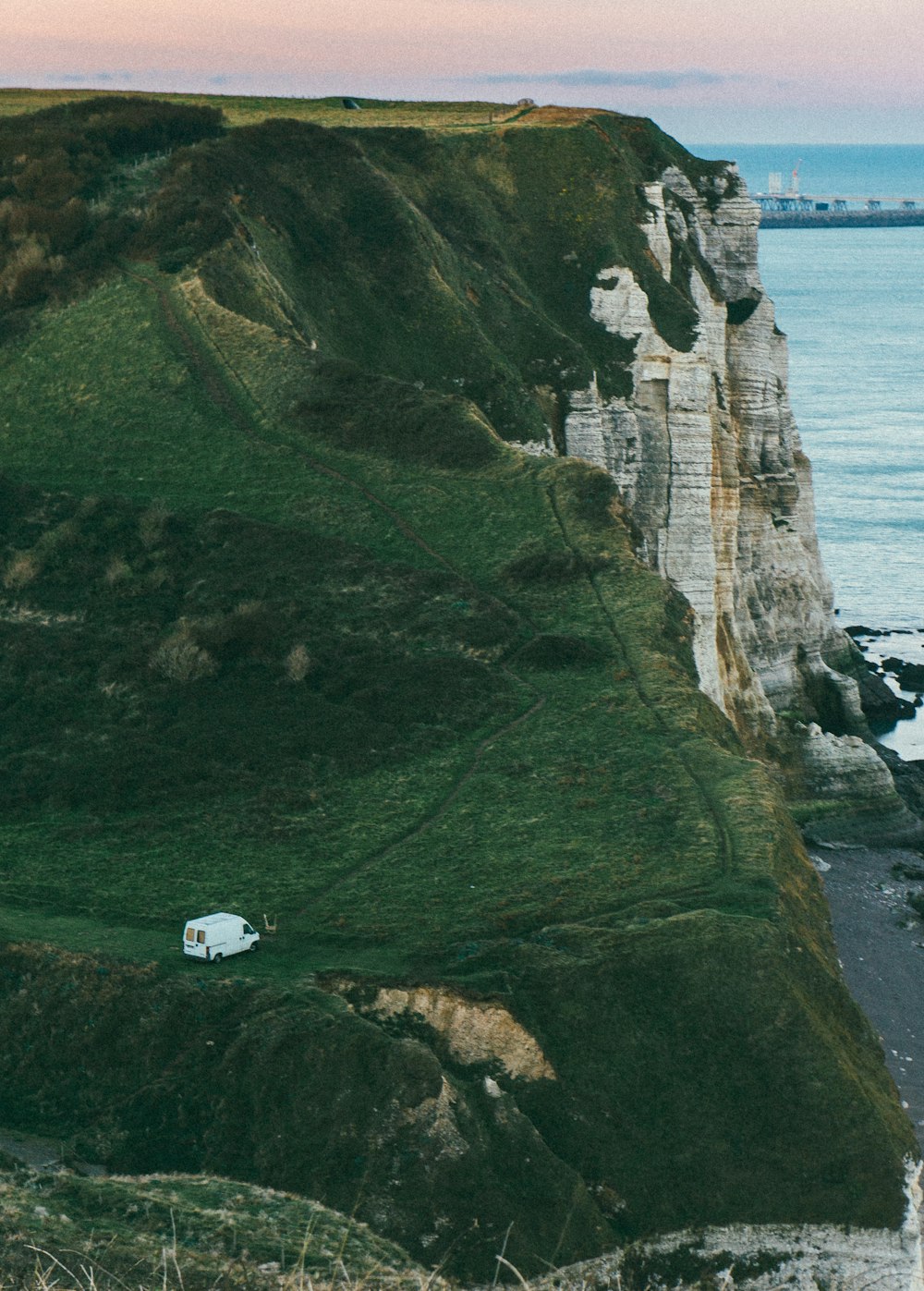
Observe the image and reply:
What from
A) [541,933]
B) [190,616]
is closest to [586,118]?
[190,616]

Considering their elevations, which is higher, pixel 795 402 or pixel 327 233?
pixel 327 233

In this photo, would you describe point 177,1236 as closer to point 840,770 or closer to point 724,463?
point 840,770

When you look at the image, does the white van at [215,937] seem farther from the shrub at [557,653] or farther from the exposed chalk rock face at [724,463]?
the exposed chalk rock face at [724,463]

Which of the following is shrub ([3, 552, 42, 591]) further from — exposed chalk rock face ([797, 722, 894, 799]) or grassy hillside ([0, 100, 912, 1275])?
exposed chalk rock face ([797, 722, 894, 799])

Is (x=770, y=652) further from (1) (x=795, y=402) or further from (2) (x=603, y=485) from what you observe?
(1) (x=795, y=402)

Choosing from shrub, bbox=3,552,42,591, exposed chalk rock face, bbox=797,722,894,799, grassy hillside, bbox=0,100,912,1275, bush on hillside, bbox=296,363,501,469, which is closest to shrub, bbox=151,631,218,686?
Answer: grassy hillside, bbox=0,100,912,1275

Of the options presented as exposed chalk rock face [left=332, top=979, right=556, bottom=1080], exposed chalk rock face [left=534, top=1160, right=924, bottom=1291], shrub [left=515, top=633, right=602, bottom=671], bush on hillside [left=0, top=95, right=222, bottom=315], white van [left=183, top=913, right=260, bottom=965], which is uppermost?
bush on hillside [left=0, top=95, right=222, bottom=315]

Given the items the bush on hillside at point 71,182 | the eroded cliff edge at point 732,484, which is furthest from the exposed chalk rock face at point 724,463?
the bush on hillside at point 71,182

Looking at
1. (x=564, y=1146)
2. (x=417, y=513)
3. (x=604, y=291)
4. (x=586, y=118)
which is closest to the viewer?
(x=564, y=1146)
